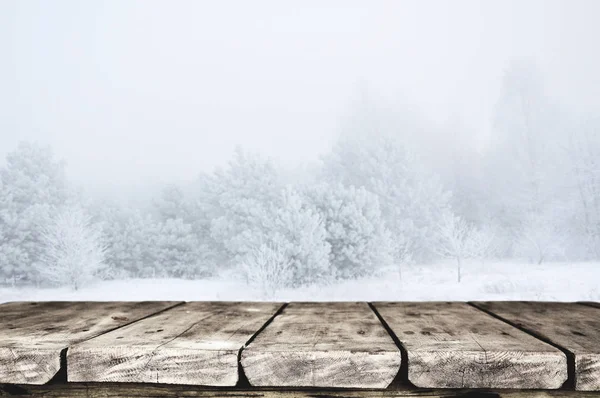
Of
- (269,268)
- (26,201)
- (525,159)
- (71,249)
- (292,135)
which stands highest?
(292,135)

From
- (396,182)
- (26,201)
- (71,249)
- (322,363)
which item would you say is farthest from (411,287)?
(322,363)

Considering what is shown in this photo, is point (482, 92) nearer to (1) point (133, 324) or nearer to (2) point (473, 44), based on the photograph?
(2) point (473, 44)

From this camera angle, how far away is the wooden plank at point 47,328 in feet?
2.36

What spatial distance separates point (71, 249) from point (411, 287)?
3256 millimetres

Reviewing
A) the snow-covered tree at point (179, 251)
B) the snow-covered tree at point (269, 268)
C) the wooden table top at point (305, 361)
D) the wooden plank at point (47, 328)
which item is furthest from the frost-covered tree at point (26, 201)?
the wooden table top at point (305, 361)

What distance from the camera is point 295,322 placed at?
37.0 inches

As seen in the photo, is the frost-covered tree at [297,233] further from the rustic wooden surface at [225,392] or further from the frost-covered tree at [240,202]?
the rustic wooden surface at [225,392]

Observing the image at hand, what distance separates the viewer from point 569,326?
0.89 meters

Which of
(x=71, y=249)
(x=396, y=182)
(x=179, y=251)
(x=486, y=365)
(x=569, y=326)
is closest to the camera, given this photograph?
(x=486, y=365)

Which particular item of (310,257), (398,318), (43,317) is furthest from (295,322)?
(310,257)

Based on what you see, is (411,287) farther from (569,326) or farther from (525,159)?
(569,326)

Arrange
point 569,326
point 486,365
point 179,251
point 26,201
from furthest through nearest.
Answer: point 179,251
point 26,201
point 569,326
point 486,365

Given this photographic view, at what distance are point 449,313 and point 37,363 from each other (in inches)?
31.6

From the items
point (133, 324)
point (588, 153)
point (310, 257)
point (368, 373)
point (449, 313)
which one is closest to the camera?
point (368, 373)
